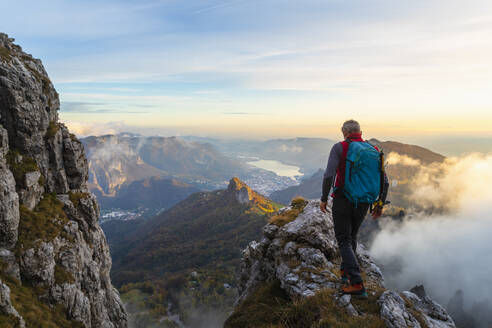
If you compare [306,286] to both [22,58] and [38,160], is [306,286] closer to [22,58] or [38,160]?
[38,160]

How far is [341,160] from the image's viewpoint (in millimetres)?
7625

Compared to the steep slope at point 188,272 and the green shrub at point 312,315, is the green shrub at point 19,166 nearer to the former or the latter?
the green shrub at point 312,315

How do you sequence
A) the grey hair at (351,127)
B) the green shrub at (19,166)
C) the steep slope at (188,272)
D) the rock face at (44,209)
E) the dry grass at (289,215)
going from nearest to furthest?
the grey hair at (351,127)
the dry grass at (289,215)
the rock face at (44,209)
the green shrub at (19,166)
the steep slope at (188,272)

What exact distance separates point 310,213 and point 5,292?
17.9 m

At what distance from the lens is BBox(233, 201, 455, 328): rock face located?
7.29m

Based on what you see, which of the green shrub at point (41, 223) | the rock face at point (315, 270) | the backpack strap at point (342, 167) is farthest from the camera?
the green shrub at point (41, 223)

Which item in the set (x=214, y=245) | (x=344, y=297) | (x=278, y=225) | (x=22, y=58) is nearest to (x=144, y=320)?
(x=214, y=245)

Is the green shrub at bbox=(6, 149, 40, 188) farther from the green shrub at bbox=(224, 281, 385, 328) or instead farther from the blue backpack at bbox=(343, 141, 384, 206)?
the blue backpack at bbox=(343, 141, 384, 206)

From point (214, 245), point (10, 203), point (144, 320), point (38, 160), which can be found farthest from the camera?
point (214, 245)

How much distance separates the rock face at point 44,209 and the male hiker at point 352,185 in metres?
17.5

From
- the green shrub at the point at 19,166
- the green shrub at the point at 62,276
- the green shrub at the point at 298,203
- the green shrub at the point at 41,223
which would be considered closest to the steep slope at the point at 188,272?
the green shrub at the point at 62,276

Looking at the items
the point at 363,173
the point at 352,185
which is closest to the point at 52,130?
the point at 352,185

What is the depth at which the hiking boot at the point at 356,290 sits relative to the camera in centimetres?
761

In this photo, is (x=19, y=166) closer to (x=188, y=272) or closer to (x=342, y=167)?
(x=342, y=167)
